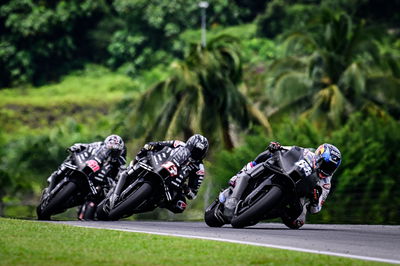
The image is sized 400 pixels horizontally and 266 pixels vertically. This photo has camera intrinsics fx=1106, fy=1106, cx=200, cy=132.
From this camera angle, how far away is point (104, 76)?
78.4 m

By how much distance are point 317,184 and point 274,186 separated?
727 millimetres

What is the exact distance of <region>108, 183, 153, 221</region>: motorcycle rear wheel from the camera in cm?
1873

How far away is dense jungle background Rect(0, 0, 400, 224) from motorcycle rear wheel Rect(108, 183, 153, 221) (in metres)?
3.18

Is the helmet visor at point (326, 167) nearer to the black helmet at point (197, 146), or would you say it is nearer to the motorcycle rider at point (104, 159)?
the black helmet at point (197, 146)

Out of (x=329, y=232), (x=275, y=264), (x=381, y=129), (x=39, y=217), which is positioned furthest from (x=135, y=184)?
(x=381, y=129)

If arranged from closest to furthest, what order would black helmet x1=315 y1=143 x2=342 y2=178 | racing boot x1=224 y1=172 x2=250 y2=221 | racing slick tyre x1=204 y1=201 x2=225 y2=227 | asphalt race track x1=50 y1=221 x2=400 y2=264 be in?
asphalt race track x1=50 y1=221 x2=400 y2=264, black helmet x1=315 y1=143 x2=342 y2=178, racing boot x1=224 y1=172 x2=250 y2=221, racing slick tyre x1=204 y1=201 x2=225 y2=227

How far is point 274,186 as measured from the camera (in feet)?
54.0

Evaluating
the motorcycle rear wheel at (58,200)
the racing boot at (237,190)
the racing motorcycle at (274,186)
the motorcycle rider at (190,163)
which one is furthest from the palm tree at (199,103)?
the racing motorcycle at (274,186)

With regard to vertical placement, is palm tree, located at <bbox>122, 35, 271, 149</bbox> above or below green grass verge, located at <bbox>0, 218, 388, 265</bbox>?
below

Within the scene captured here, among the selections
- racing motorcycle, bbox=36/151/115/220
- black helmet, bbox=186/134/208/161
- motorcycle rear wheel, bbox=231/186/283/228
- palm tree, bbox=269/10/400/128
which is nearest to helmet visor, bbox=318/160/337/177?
motorcycle rear wheel, bbox=231/186/283/228

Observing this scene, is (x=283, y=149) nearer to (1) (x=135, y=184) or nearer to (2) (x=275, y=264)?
(1) (x=135, y=184)

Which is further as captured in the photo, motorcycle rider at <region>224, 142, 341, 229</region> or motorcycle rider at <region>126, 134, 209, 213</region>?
motorcycle rider at <region>126, 134, 209, 213</region>

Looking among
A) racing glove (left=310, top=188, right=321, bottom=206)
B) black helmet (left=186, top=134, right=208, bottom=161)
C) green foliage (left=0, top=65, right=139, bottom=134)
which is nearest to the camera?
racing glove (left=310, top=188, right=321, bottom=206)

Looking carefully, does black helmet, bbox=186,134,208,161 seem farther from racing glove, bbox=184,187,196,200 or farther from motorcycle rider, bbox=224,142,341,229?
motorcycle rider, bbox=224,142,341,229
